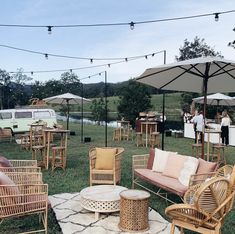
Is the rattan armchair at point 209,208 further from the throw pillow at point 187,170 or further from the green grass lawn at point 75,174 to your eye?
the throw pillow at point 187,170

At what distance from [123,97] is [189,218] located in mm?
18887

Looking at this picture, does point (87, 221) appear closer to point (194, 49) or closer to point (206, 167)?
point (206, 167)

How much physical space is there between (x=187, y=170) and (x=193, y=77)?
8.90 feet

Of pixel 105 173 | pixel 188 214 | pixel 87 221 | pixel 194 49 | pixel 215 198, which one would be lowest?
pixel 87 221

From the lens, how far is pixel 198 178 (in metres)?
4.94

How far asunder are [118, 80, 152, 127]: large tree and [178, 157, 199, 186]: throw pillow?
53.8 ft

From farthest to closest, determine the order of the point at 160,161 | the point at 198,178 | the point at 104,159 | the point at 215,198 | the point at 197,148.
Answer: the point at 197,148 → the point at 104,159 → the point at 160,161 → the point at 198,178 → the point at 215,198

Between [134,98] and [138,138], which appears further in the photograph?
[134,98]

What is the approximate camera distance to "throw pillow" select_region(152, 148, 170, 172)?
6308mm

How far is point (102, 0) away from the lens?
1159cm

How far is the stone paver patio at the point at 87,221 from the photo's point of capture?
4500mm

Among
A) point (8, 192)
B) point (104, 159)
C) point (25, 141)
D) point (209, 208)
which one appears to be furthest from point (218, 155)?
point (25, 141)

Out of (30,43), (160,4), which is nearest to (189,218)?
(160,4)

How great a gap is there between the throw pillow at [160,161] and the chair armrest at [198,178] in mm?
1392
